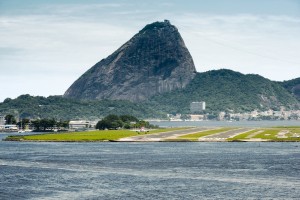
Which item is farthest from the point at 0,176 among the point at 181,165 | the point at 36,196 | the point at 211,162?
the point at 211,162

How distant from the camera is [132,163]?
140875 millimetres

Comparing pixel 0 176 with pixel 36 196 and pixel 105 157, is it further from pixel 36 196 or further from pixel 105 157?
pixel 105 157

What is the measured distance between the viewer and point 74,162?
144750 millimetres

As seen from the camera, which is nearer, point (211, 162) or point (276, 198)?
point (276, 198)

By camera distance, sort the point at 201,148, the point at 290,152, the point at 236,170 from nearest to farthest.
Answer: the point at 236,170, the point at 290,152, the point at 201,148

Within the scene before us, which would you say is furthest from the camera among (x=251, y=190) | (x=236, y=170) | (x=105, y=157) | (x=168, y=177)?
(x=105, y=157)

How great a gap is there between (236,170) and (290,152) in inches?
1947

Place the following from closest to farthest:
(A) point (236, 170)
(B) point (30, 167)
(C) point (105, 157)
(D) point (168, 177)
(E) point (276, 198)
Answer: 1. (E) point (276, 198)
2. (D) point (168, 177)
3. (A) point (236, 170)
4. (B) point (30, 167)
5. (C) point (105, 157)

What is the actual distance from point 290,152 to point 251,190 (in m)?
75.3

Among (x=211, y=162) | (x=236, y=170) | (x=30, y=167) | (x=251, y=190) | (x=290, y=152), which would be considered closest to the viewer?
(x=251, y=190)

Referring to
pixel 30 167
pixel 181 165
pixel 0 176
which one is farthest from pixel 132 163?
pixel 0 176

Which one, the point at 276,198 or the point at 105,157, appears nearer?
the point at 276,198

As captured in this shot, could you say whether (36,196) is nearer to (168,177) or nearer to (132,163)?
(168,177)

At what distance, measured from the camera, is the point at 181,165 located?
13588 cm
